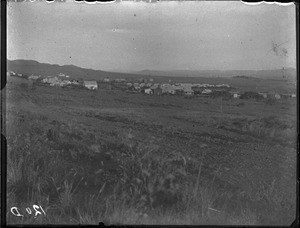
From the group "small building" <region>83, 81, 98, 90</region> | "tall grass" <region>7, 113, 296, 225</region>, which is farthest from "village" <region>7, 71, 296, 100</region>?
"tall grass" <region>7, 113, 296, 225</region>

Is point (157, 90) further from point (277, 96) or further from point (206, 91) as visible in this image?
point (277, 96)

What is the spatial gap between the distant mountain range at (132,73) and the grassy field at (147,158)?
0.10 m

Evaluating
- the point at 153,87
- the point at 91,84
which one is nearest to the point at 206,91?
the point at 153,87

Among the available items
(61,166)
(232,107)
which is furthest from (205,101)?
(61,166)

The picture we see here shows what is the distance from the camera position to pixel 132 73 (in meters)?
3.09

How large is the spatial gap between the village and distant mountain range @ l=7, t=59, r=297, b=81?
1.2 inches

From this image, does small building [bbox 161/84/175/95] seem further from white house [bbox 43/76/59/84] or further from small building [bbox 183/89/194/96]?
white house [bbox 43/76/59/84]

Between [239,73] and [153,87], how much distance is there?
61 centimetres

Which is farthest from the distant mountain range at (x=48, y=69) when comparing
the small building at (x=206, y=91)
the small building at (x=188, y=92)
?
the small building at (x=206, y=91)

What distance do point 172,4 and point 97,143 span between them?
1109 mm

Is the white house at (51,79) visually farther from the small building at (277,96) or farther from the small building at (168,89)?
the small building at (277,96)

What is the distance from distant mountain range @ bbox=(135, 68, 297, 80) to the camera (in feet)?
10.1

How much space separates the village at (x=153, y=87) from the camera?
3076 mm

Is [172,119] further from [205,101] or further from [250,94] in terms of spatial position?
[250,94]
